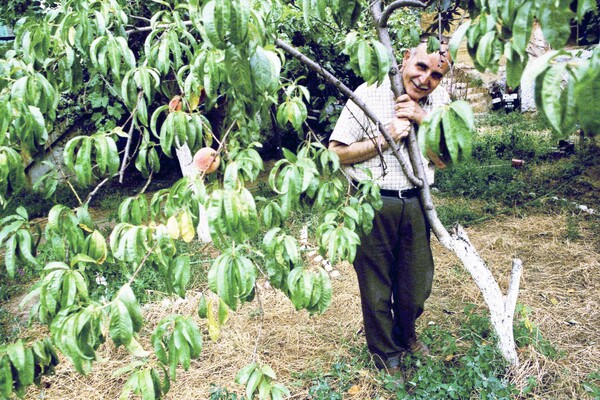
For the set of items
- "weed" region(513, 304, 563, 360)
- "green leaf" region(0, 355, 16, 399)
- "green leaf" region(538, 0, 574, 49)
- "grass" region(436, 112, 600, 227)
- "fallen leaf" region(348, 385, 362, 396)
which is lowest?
"grass" region(436, 112, 600, 227)

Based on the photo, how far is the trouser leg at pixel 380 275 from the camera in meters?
2.35

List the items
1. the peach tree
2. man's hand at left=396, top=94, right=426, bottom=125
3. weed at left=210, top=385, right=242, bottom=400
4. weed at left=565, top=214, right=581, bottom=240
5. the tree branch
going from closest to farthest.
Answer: the peach tree → the tree branch → man's hand at left=396, top=94, right=426, bottom=125 → weed at left=210, top=385, right=242, bottom=400 → weed at left=565, top=214, right=581, bottom=240

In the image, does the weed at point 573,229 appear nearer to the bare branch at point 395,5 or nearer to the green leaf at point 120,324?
the bare branch at point 395,5

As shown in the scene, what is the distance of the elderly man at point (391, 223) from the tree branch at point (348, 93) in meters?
0.12

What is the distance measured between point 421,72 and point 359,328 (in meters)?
1.71

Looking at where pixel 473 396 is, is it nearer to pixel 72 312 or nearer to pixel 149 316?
pixel 72 312

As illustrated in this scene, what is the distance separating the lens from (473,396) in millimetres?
2338

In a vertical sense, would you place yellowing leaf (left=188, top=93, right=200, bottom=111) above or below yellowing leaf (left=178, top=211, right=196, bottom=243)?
above

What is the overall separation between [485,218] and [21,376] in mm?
4242

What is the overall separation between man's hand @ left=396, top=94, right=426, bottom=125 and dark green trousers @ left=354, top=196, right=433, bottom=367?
49 centimetres

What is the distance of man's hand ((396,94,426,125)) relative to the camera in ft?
6.40

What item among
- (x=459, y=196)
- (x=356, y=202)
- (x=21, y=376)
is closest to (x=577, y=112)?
(x=356, y=202)

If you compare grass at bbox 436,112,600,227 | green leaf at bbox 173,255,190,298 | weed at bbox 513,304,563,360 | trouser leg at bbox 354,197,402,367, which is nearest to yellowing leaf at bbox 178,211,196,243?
green leaf at bbox 173,255,190,298

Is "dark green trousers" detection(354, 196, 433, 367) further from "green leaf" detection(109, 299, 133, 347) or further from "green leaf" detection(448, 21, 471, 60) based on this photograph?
"green leaf" detection(109, 299, 133, 347)
